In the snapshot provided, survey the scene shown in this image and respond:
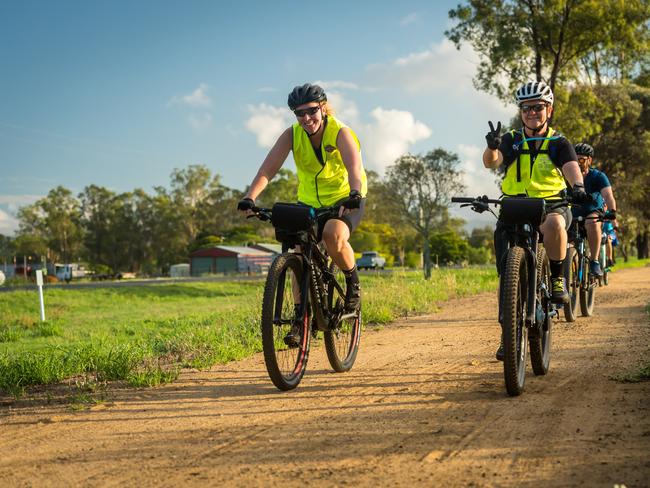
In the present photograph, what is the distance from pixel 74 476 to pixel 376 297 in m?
8.45

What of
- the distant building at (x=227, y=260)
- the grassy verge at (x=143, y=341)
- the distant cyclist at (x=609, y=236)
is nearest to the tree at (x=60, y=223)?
the distant building at (x=227, y=260)

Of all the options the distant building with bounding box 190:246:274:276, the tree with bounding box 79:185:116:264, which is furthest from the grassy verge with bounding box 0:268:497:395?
the tree with bounding box 79:185:116:264

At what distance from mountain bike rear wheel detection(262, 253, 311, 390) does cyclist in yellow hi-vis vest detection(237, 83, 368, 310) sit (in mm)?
470

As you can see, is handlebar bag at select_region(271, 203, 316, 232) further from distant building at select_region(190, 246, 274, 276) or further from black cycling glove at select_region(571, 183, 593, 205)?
distant building at select_region(190, 246, 274, 276)

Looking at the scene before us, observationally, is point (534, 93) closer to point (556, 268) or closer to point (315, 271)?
point (556, 268)

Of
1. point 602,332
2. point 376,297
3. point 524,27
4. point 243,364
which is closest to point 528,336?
point 243,364

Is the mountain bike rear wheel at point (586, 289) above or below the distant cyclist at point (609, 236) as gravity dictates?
below

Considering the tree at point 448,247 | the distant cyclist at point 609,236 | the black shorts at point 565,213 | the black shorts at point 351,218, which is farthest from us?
the tree at point 448,247

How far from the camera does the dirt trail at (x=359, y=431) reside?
3.24 m

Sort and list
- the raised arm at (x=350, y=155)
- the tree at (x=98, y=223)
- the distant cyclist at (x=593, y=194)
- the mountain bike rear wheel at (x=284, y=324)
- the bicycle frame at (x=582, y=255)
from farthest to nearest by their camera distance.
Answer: the tree at (x=98, y=223) < the bicycle frame at (x=582, y=255) < the distant cyclist at (x=593, y=194) < the raised arm at (x=350, y=155) < the mountain bike rear wheel at (x=284, y=324)

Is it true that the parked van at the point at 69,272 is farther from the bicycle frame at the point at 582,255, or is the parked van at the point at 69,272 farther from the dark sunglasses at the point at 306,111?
the dark sunglasses at the point at 306,111

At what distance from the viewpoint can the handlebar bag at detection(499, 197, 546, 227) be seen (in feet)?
16.4

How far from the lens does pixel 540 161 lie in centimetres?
577

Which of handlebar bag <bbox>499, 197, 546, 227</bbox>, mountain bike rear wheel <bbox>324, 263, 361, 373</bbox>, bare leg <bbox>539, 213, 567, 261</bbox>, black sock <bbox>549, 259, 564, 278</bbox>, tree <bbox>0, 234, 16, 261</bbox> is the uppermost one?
tree <bbox>0, 234, 16, 261</bbox>
